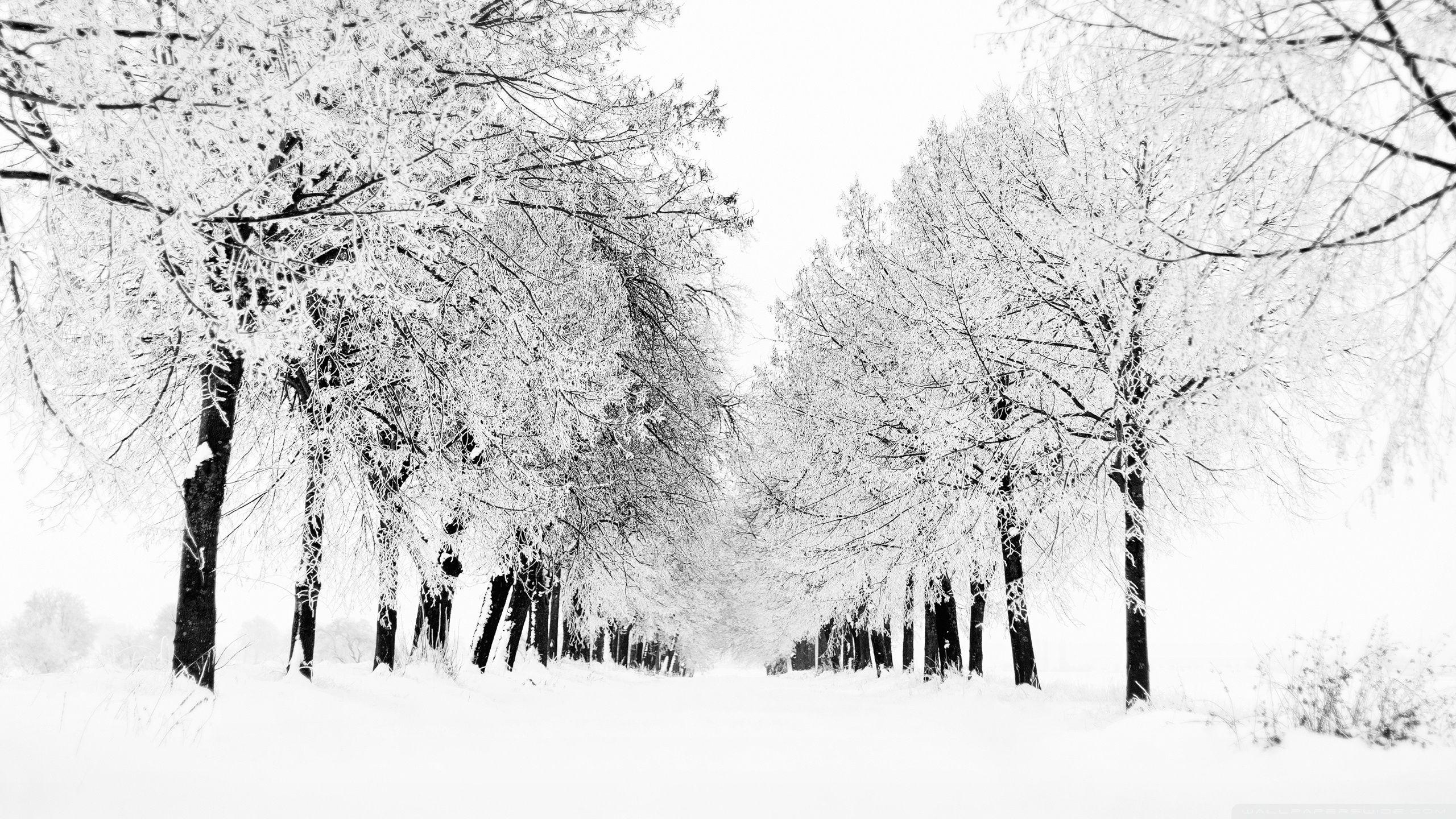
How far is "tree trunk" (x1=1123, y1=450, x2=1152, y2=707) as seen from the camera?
8.54m

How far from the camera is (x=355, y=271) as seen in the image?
5.06 meters

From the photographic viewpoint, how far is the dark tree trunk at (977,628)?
13570 mm

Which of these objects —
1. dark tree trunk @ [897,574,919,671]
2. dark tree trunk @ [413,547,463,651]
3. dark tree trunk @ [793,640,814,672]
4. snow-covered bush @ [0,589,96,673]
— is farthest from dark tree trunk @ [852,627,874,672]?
snow-covered bush @ [0,589,96,673]

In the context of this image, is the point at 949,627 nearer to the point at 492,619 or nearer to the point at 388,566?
the point at 492,619

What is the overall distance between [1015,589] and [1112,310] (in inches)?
163

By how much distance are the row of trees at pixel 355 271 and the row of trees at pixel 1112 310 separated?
325cm

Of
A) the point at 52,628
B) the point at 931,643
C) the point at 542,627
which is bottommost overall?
the point at 52,628

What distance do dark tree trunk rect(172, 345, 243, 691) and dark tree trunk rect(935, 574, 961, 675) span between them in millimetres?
12373

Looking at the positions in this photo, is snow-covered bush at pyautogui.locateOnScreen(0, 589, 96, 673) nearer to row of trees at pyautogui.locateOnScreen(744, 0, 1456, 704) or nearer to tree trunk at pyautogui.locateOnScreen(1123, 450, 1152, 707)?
row of trees at pyautogui.locateOnScreen(744, 0, 1456, 704)

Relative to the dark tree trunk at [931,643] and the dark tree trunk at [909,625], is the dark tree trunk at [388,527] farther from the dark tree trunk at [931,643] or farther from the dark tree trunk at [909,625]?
the dark tree trunk at [931,643]

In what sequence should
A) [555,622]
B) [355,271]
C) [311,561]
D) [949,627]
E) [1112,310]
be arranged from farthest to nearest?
1. [555,622]
2. [949,627]
3. [1112,310]
4. [311,561]
5. [355,271]

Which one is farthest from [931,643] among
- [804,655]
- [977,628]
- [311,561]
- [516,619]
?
[804,655]

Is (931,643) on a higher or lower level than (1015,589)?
lower

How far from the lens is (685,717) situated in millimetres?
10625
